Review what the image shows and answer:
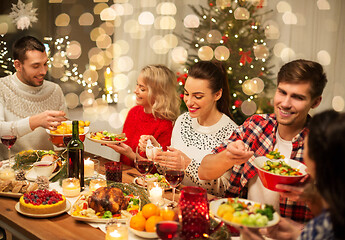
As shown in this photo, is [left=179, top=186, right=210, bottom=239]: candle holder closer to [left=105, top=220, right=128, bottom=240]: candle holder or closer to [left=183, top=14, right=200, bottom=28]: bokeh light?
[left=105, top=220, right=128, bottom=240]: candle holder

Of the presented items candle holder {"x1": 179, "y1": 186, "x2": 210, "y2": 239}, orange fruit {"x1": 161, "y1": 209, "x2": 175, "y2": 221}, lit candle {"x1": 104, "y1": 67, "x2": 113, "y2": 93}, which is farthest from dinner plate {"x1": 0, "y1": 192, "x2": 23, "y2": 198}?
lit candle {"x1": 104, "y1": 67, "x2": 113, "y2": 93}

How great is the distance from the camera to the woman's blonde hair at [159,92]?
9.98 feet

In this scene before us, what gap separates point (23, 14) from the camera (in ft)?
16.8

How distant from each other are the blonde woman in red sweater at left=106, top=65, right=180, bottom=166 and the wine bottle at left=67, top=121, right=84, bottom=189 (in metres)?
1.01

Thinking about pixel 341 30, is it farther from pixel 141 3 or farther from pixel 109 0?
pixel 109 0

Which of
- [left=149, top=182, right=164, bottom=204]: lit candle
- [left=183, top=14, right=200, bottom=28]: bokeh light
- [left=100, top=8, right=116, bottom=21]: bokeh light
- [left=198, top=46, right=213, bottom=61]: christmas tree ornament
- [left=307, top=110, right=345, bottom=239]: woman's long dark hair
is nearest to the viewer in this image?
[left=307, top=110, right=345, bottom=239]: woman's long dark hair

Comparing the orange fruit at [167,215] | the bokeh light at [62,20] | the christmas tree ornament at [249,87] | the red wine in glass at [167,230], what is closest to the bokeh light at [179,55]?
the christmas tree ornament at [249,87]

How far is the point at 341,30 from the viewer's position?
3.99m

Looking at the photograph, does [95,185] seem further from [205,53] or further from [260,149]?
[205,53]

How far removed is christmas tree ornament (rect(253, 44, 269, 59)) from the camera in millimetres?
4254

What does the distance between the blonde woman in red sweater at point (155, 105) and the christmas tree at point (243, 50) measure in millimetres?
1394

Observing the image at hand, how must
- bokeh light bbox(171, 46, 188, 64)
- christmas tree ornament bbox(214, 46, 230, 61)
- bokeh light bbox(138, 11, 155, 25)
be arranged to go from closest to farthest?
christmas tree ornament bbox(214, 46, 230, 61) → bokeh light bbox(171, 46, 188, 64) → bokeh light bbox(138, 11, 155, 25)

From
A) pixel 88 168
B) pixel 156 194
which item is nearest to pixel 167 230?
pixel 156 194

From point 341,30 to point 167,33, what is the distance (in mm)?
2264
